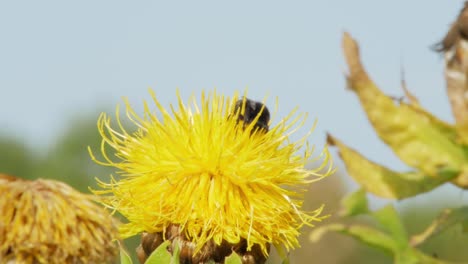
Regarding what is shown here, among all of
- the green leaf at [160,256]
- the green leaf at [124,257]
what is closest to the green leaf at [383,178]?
the green leaf at [160,256]

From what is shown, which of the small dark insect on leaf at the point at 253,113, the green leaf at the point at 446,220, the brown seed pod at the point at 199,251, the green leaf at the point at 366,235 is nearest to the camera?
the green leaf at the point at 366,235

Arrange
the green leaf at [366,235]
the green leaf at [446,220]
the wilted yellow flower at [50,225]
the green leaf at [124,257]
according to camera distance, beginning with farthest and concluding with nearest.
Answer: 1. the green leaf at [124,257]
2. the wilted yellow flower at [50,225]
3. the green leaf at [446,220]
4. the green leaf at [366,235]

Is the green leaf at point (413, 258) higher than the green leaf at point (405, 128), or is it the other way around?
the green leaf at point (405, 128)

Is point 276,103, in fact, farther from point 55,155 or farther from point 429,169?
point 55,155

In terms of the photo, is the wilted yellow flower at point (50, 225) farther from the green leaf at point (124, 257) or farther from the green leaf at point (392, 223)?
the green leaf at point (392, 223)

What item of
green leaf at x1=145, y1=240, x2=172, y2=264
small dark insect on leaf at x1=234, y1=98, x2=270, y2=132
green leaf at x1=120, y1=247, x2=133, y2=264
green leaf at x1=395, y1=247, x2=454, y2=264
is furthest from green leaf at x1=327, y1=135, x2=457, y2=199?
small dark insect on leaf at x1=234, y1=98, x2=270, y2=132

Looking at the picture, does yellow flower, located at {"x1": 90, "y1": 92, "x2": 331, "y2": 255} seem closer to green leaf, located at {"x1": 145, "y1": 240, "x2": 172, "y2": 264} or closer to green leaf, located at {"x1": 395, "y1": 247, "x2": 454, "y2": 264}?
green leaf, located at {"x1": 145, "y1": 240, "x2": 172, "y2": 264}

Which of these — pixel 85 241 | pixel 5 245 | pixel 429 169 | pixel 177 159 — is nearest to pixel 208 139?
pixel 177 159
